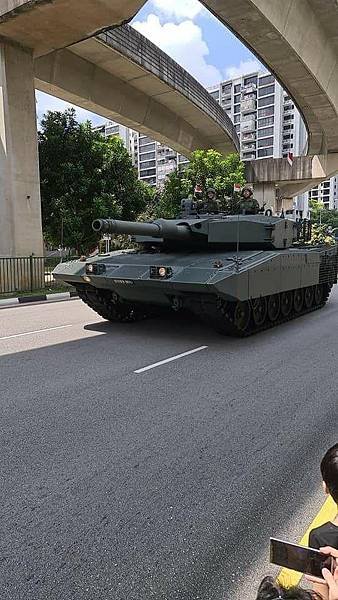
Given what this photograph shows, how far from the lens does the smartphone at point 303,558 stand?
1634 millimetres

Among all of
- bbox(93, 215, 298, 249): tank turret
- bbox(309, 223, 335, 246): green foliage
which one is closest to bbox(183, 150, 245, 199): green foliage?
bbox(309, 223, 335, 246): green foliage

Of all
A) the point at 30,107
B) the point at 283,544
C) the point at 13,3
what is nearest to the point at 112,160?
the point at 30,107

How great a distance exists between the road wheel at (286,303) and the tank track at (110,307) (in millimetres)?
2449

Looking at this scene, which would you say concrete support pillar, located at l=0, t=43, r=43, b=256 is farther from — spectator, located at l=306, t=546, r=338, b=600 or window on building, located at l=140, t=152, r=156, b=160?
window on building, located at l=140, t=152, r=156, b=160

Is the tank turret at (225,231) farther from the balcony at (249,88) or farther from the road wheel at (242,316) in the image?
the balcony at (249,88)

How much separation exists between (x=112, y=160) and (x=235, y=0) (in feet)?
28.2

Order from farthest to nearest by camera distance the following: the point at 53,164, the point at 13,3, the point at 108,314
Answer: the point at 53,164 → the point at 13,3 → the point at 108,314

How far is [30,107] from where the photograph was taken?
534 inches

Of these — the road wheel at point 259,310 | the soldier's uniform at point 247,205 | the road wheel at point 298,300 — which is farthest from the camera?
the soldier's uniform at point 247,205

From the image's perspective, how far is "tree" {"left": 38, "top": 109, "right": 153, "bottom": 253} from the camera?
59.6 feet

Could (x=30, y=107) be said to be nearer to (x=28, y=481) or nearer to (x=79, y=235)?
(x=79, y=235)

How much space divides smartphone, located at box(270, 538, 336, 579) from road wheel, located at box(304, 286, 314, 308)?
8729mm

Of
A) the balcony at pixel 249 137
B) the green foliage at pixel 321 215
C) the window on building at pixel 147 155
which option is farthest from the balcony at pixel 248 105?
the window on building at pixel 147 155

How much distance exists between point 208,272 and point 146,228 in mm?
1230
